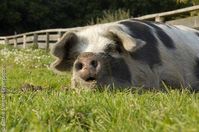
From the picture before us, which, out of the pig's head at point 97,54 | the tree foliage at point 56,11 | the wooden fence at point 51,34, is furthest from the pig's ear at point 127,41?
the tree foliage at point 56,11

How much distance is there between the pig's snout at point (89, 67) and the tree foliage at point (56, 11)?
144 ft

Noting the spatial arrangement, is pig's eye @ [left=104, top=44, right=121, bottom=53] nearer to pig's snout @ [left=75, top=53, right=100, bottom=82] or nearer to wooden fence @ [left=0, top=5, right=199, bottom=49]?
pig's snout @ [left=75, top=53, right=100, bottom=82]

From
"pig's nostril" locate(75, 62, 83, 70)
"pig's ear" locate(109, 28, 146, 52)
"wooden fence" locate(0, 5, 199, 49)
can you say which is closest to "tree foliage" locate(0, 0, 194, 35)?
"wooden fence" locate(0, 5, 199, 49)

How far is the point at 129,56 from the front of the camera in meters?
5.36

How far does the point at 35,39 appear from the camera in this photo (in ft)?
77.2

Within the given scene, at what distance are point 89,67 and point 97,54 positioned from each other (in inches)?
7.8

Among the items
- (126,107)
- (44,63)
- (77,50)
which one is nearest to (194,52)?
(77,50)

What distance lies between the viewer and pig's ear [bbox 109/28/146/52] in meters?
5.16

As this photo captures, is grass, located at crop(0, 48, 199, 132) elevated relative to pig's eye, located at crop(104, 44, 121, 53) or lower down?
lower down

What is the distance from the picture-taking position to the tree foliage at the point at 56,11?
49.8 m

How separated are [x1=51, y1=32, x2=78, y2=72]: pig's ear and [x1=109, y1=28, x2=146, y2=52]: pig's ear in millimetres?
→ 412

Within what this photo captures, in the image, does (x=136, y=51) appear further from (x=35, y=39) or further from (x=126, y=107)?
(x=35, y=39)

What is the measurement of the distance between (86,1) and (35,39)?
99.9ft

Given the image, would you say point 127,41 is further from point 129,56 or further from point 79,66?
point 79,66
